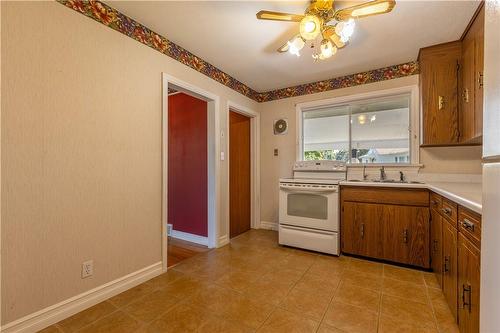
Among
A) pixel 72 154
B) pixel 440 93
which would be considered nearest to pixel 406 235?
pixel 440 93

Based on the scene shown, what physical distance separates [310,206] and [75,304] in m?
2.39

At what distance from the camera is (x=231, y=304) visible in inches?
67.6

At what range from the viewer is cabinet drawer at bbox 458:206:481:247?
1124mm

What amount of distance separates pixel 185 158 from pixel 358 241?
263cm

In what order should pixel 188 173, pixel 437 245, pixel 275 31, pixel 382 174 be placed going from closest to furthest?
pixel 437 245, pixel 275 31, pixel 382 174, pixel 188 173

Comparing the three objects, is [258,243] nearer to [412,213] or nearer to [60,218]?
[412,213]

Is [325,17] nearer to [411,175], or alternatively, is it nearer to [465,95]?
[465,95]

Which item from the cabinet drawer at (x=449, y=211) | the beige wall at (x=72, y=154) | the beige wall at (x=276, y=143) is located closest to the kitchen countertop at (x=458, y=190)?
the cabinet drawer at (x=449, y=211)

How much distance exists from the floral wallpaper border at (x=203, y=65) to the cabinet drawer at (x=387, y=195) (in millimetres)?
1510

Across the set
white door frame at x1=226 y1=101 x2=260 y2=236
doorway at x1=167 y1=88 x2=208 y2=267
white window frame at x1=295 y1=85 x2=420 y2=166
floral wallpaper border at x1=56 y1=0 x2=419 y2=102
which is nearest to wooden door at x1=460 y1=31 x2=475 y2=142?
white window frame at x1=295 y1=85 x2=420 y2=166

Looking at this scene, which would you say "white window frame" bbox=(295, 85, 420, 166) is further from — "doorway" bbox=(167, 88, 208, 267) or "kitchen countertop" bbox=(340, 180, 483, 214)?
"doorway" bbox=(167, 88, 208, 267)

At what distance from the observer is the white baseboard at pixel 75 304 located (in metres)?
1.38

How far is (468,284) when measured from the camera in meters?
1.22

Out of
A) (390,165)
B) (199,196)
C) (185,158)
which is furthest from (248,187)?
(390,165)
